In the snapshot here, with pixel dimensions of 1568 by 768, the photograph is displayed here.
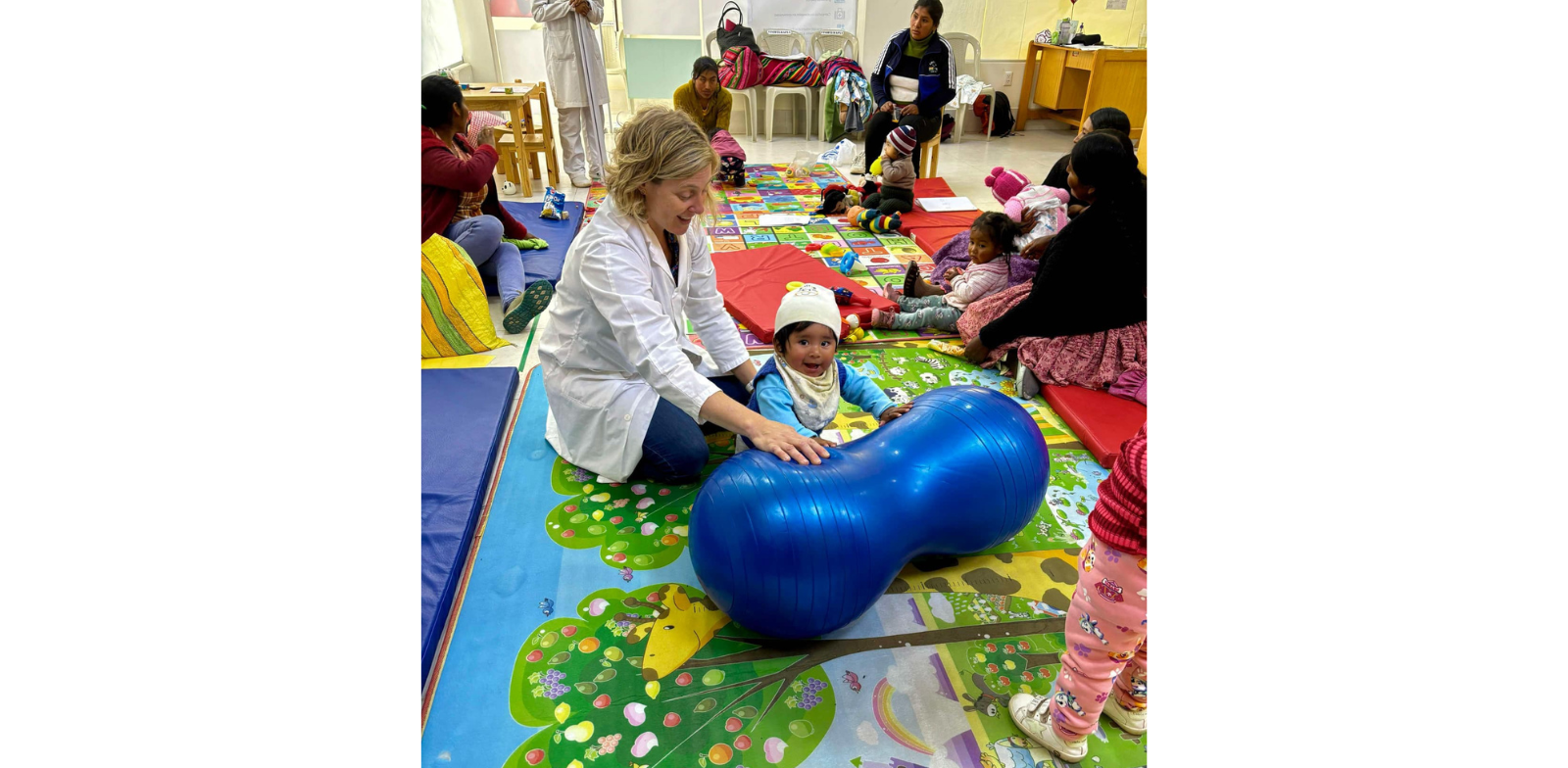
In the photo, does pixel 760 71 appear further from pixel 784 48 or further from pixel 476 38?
pixel 476 38

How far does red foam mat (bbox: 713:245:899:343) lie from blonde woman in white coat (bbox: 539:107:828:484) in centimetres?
105

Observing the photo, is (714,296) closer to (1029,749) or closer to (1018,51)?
(1029,749)

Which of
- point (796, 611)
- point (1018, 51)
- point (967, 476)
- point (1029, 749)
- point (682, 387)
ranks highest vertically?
point (1018, 51)

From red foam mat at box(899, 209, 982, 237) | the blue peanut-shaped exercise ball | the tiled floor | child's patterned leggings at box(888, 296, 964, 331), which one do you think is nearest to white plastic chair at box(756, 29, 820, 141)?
the tiled floor

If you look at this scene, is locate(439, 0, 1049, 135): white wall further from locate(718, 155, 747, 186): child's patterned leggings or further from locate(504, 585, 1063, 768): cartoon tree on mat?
locate(504, 585, 1063, 768): cartoon tree on mat

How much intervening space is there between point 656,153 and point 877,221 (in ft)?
10.6

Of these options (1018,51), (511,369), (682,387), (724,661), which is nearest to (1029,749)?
(724,661)

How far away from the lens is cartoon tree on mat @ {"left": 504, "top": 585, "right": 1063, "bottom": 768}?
5.25 feet

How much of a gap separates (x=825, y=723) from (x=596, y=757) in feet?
1.65

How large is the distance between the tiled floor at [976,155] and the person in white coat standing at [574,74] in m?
0.30

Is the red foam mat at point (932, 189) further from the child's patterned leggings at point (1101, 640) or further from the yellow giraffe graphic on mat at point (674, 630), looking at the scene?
the child's patterned leggings at point (1101, 640)

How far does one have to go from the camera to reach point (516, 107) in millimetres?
5480

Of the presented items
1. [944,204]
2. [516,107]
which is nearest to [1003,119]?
[944,204]

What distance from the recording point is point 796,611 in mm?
A: 1714
